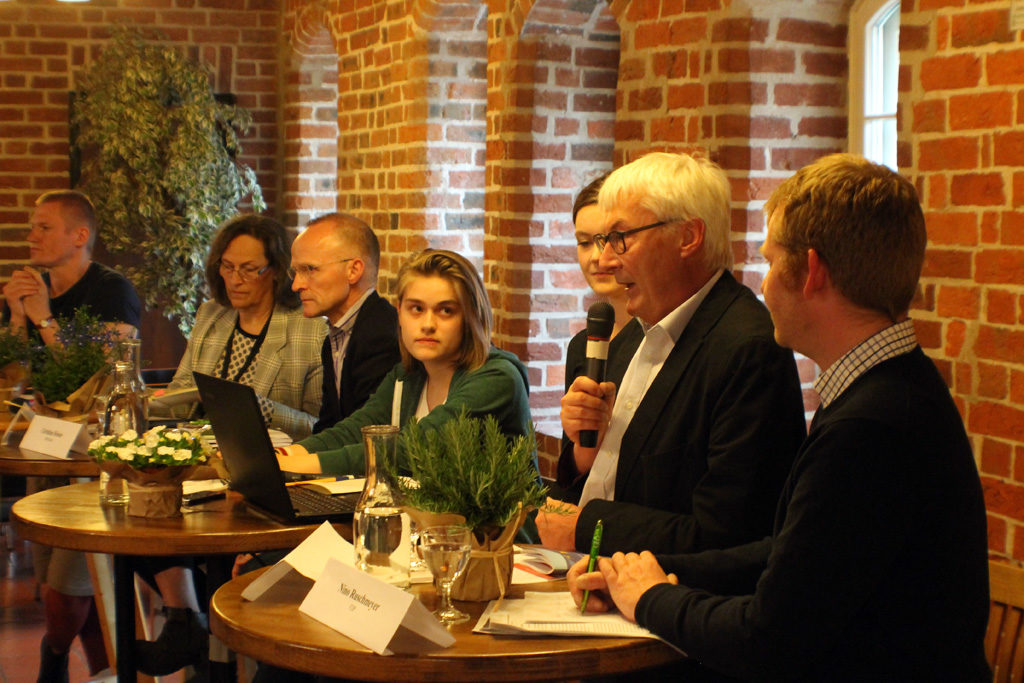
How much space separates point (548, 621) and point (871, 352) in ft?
1.98

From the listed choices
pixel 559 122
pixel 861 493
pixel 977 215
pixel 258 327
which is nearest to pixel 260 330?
pixel 258 327

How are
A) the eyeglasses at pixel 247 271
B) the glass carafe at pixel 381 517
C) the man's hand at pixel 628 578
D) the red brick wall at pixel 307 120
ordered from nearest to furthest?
the man's hand at pixel 628 578
the glass carafe at pixel 381 517
the eyeglasses at pixel 247 271
the red brick wall at pixel 307 120

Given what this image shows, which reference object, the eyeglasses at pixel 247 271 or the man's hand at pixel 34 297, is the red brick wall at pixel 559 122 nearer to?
the eyeglasses at pixel 247 271

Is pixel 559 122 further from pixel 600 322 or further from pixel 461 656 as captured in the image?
pixel 461 656

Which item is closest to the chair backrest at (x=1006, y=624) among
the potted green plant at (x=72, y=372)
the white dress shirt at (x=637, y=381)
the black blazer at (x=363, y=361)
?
the white dress shirt at (x=637, y=381)

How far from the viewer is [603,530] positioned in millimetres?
2148

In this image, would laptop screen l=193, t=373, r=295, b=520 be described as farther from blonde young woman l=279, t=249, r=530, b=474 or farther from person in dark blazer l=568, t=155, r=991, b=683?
person in dark blazer l=568, t=155, r=991, b=683

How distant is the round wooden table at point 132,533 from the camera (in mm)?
2406

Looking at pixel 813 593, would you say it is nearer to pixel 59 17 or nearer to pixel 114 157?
pixel 114 157

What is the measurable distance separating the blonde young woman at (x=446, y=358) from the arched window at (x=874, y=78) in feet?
4.15

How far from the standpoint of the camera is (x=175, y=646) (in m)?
3.03

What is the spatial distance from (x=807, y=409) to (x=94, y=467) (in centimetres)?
199

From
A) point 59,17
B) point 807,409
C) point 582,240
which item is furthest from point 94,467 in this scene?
point 59,17

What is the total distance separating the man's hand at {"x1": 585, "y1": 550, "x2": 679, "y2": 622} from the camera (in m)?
1.83
